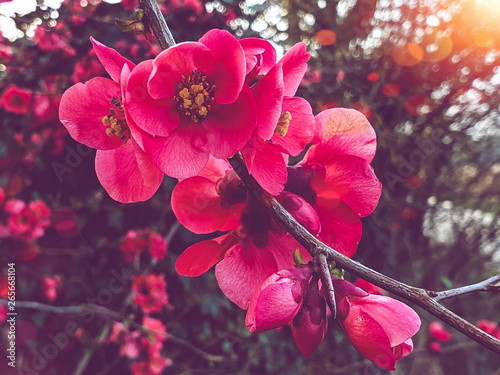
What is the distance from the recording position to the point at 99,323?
2.21 metres

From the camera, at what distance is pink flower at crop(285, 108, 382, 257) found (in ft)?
1.53

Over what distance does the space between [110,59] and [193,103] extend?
97 mm

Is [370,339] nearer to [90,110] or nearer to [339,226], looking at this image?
[339,226]

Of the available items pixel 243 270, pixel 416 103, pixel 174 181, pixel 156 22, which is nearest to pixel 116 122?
pixel 156 22

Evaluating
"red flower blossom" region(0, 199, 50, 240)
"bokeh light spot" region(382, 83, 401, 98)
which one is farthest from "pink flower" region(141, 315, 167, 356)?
"bokeh light spot" region(382, 83, 401, 98)

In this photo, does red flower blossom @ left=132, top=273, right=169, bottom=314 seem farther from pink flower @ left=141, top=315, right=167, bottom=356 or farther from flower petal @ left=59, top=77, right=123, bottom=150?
flower petal @ left=59, top=77, right=123, bottom=150

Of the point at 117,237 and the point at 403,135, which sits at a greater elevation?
the point at 403,135

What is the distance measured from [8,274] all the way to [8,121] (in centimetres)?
74

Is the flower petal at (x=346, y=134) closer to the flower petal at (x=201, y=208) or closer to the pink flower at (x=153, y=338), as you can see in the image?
the flower petal at (x=201, y=208)

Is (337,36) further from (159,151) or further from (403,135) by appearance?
(159,151)

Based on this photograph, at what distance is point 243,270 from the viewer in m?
0.49

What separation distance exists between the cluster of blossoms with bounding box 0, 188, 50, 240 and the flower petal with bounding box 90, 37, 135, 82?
170cm

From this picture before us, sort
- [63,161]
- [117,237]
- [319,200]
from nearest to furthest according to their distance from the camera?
1. [319,200]
2. [63,161]
3. [117,237]

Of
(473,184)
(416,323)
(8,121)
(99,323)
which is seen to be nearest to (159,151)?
(416,323)
